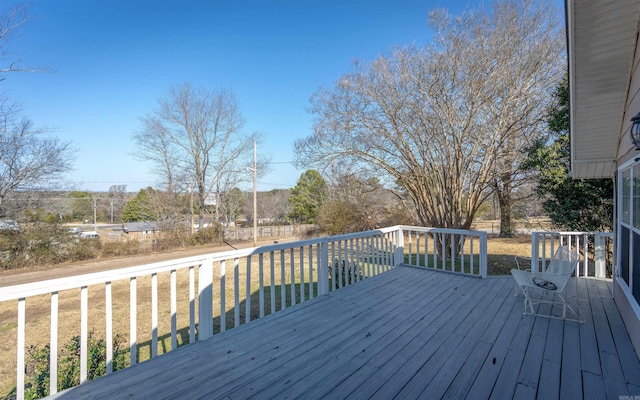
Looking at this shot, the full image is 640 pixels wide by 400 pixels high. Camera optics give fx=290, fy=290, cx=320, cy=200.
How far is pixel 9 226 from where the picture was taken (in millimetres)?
11477

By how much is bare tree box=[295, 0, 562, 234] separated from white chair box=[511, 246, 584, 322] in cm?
495

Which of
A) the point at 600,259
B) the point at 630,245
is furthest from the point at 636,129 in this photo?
the point at 600,259

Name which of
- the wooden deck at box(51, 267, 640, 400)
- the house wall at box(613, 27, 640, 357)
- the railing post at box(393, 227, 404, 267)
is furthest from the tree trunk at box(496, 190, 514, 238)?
the wooden deck at box(51, 267, 640, 400)

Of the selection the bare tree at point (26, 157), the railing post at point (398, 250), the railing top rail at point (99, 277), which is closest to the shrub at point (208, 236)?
the bare tree at point (26, 157)

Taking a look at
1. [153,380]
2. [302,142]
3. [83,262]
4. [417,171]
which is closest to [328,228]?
[302,142]

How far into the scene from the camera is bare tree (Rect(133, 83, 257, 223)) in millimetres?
18625

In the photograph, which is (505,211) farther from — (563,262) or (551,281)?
(551,281)

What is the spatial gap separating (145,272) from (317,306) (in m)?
1.96

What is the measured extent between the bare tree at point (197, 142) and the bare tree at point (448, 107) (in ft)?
37.2

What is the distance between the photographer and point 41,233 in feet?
38.9

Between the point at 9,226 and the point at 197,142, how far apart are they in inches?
398

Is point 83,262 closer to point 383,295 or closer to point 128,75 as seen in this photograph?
point 128,75

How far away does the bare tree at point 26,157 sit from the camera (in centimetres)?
1082

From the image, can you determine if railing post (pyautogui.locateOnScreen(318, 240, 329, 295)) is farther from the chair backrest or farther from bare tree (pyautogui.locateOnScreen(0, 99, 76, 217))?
bare tree (pyautogui.locateOnScreen(0, 99, 76, 217))
